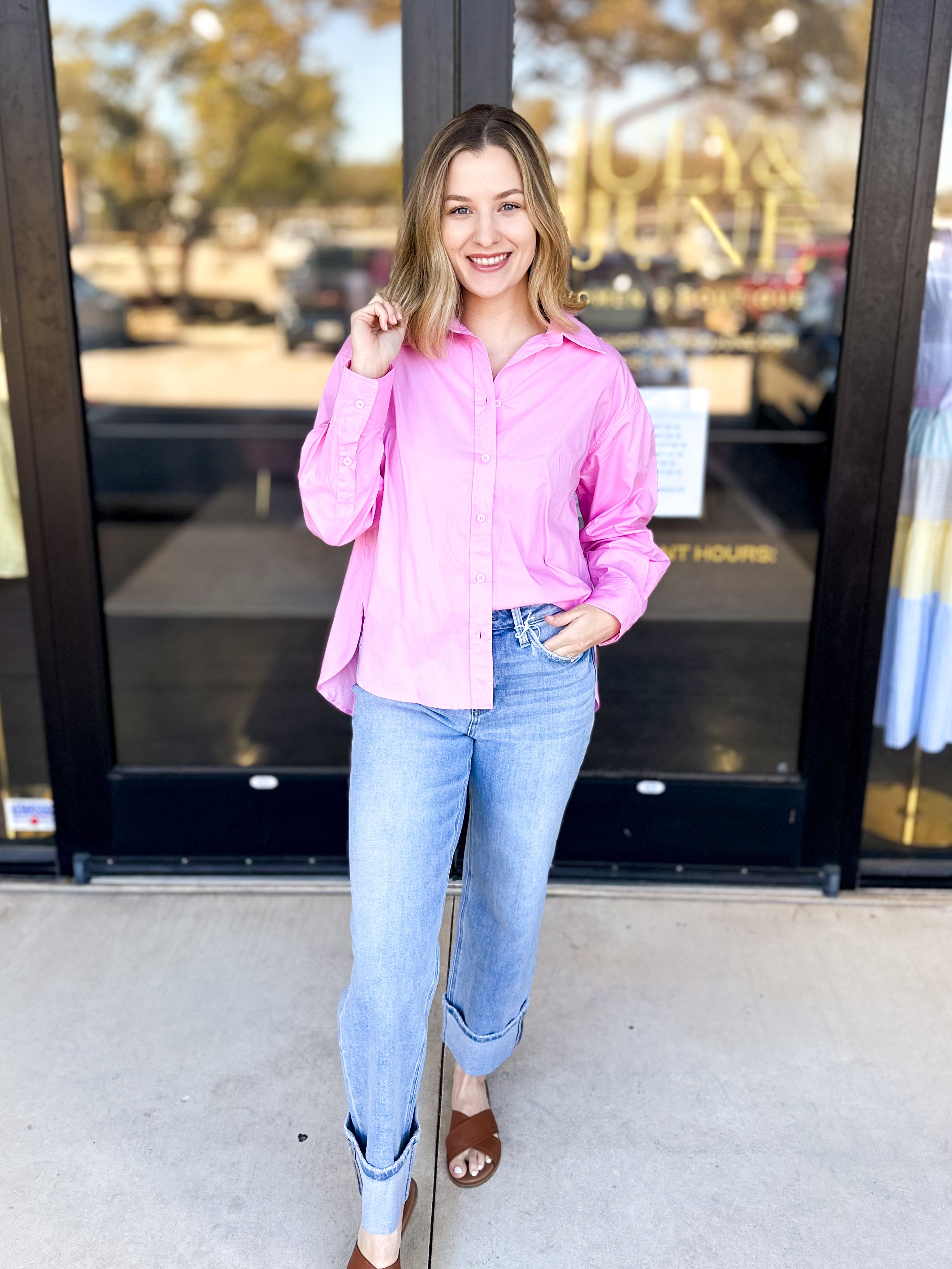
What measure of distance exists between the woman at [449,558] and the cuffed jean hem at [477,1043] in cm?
28

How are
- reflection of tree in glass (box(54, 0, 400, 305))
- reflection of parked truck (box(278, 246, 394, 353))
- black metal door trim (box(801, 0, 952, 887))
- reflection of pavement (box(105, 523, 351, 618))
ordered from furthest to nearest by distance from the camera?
reflection of parked truck (box(278, 246, 394, 353)) < reflection of tree in glass (box(54, 0, 400, 305)) < reflection of pavement (box(105, 523, 351, 618)) < black metal door trim (box(801, 0, 952, 887))

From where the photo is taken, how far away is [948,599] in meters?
2.84

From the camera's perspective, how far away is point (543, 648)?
5.73 feet

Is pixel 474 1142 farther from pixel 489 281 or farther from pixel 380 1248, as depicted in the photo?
pixel 489 281

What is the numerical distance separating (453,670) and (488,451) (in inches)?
13.0

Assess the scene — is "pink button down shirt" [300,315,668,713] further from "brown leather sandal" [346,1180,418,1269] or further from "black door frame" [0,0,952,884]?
"black door frame" [0,0,952,884]

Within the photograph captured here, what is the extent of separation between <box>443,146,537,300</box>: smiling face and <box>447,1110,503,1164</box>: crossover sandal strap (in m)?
1.43

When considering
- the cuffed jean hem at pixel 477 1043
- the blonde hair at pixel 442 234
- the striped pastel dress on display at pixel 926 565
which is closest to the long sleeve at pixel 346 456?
the blonde hair at pixel 442 234

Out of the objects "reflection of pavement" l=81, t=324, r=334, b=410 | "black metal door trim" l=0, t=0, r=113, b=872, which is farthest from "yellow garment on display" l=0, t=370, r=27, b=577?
"reflection of pavement" l=81, t=324, r=334, b=410

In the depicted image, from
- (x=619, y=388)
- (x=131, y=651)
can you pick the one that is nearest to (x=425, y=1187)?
(x=619, y=388)

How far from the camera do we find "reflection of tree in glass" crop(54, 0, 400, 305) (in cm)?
1228

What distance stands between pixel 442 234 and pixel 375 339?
21cm

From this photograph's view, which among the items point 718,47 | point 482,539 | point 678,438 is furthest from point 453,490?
point 718,47

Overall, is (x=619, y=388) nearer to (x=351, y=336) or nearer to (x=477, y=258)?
(x=477, y=258)
